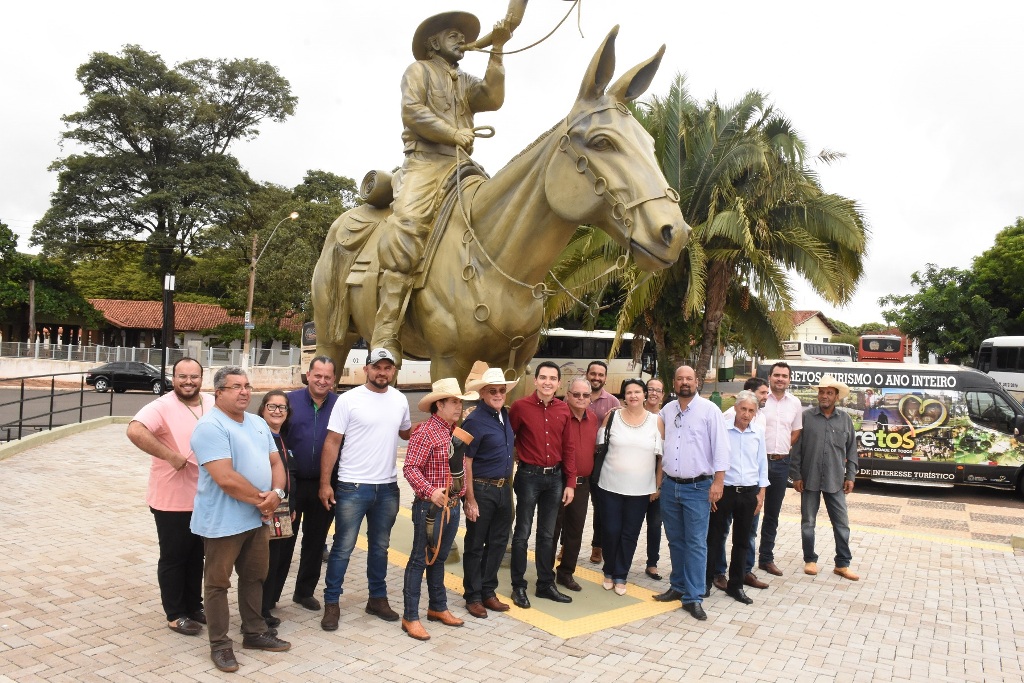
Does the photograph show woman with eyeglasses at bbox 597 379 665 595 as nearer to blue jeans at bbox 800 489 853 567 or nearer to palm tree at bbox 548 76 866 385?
blue jeans at bbox 800 489 853 567

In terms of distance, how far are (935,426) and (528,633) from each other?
9333 millimetres

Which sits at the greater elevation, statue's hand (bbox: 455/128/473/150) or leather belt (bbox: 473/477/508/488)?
statue's hand (bbox: 455/128/473/150)

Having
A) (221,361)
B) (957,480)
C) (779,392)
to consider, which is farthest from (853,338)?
(779,392)

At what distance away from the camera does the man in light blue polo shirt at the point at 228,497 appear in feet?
12.9

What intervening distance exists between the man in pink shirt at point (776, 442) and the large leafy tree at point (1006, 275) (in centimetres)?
3292

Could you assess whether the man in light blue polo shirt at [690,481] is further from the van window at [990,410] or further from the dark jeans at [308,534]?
the van window at [990,410]

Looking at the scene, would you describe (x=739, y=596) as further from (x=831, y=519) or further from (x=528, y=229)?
(x=528, y=229)

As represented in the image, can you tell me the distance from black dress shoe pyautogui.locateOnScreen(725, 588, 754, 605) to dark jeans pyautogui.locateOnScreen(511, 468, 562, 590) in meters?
1.50

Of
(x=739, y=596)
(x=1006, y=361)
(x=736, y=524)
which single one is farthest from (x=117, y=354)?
(x=1006, y=361)

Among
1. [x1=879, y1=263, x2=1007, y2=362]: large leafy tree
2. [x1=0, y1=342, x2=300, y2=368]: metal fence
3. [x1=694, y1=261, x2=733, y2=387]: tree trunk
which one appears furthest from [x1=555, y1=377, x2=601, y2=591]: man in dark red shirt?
[x1=879, y1=263, x2=1007, y2=362]: large leafy tree

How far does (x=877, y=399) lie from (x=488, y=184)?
8.97 m

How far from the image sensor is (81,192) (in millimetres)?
38438

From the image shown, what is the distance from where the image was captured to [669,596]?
5516 mm

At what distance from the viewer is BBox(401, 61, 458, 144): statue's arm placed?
220 inches
